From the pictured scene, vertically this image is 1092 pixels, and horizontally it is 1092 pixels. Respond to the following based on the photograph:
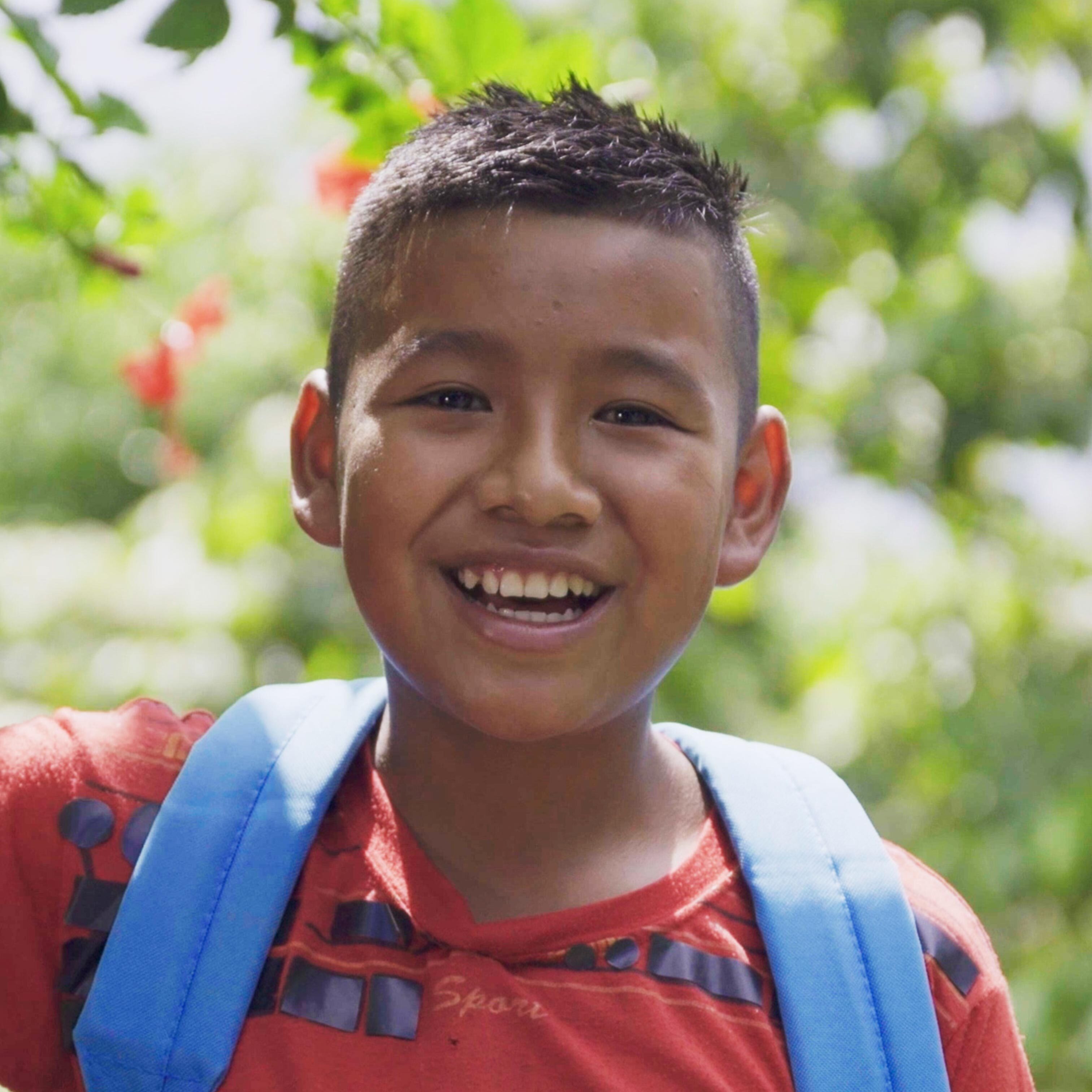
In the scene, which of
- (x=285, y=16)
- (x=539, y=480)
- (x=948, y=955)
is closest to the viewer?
(x=539, y=480)

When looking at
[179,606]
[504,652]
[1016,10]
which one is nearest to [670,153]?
Result: [504,652]

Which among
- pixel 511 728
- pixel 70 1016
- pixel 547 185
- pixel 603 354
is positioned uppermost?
pixel 547 185

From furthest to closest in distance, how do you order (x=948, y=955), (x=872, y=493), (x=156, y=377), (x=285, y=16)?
1. (x=872, y=493)
2. (x=156, y=377)
3. (x=285, y=16)
4. (x=948, y=955)

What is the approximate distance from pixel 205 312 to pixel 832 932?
1676mm

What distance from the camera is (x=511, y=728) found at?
1394 mm

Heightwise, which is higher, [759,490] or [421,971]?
[759,490]

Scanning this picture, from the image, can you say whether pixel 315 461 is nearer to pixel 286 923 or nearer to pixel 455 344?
pixel 455 344

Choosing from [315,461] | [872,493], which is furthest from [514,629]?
[872,493]

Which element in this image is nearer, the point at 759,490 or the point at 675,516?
the point at 675,516

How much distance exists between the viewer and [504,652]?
1404mm

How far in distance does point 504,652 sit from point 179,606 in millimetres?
2788

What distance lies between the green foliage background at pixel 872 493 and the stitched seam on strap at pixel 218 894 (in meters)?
1.85

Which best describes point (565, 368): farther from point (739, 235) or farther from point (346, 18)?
point (346, 18)

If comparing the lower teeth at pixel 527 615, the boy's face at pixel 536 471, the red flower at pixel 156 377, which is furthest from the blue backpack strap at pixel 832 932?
the red flower at pixel 156 377
